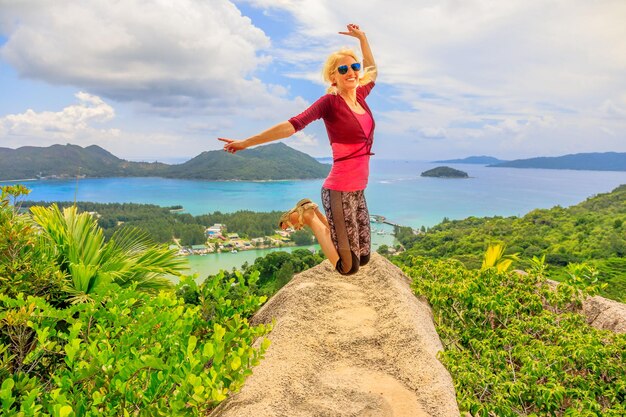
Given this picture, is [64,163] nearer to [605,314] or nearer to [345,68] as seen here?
[605,314]

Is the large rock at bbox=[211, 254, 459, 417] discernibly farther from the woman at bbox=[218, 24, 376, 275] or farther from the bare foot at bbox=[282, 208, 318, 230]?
the bare foot at bbox=[282, 208, 318, 230]

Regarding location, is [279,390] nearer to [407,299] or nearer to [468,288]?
[407,299]

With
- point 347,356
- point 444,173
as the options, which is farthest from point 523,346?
point 444,173

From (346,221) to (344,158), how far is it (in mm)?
449

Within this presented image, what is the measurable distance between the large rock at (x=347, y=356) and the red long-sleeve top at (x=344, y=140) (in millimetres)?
1654

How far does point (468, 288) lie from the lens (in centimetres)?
539

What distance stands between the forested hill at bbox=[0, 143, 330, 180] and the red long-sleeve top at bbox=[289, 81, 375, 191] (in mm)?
103157

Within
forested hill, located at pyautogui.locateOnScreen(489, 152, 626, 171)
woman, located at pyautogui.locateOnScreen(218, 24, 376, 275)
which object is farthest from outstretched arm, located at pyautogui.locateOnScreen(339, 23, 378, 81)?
forested hill, located at pyautogui.locateOnScreen(489, 152, 626, 171)

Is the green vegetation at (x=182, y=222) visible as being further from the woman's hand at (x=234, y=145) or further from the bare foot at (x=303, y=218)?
the woman's hand at (x=234, y=145)

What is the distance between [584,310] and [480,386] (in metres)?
2.83

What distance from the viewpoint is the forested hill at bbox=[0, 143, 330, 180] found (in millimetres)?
102250

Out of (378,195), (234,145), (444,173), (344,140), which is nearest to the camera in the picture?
(234,145)

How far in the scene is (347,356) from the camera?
4207 mm

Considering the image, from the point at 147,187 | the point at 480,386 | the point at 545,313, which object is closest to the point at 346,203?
the point at 480,386
